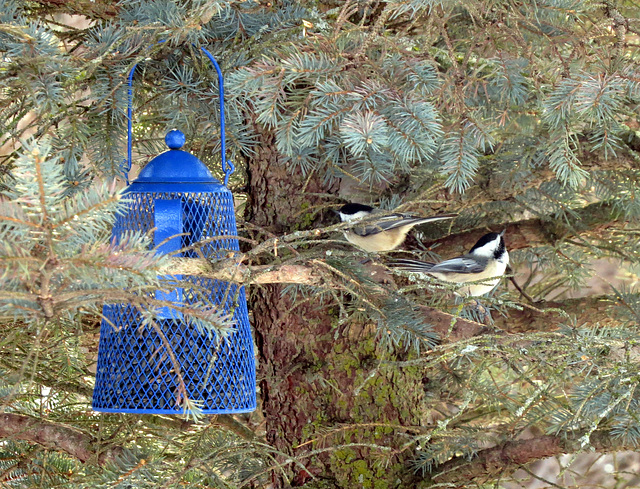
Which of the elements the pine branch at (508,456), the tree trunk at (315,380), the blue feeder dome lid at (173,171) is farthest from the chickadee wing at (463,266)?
the blue feeder dome lid at (173,171)

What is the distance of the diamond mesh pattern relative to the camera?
182cm

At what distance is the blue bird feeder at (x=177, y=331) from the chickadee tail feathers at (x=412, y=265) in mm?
578

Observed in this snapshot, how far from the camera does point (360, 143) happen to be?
Answer: 67.4 inches

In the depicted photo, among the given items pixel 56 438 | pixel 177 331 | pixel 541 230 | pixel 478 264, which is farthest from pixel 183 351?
pixel 541 230

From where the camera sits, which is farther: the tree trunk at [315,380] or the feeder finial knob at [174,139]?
the tree trunk at [315,380]

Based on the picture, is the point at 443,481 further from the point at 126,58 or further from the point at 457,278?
the point at 126,58

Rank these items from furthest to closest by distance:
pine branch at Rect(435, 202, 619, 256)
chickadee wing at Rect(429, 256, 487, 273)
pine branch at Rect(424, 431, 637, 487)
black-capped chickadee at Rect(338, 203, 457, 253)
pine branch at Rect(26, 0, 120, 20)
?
pine branch at Rect(435, 202, 619, 256) < chickadee wing at Rect(429, 256, 487, 273) < black-capped chickadee at Rect(338, 203, 457, 253) < pine branch at Rect(424, 431, 637, 487) < pine branch at Rect(26, 0, 120, 20)

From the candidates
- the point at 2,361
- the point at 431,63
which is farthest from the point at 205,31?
the point at 2,361

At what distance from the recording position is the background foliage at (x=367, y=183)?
179 centimetres

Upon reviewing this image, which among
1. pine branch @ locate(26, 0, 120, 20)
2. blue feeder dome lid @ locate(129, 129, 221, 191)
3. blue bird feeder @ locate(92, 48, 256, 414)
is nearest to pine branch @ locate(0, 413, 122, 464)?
blue bird feeder @ locate(92, 48, 256, 414)

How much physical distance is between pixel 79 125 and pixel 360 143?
74 cm

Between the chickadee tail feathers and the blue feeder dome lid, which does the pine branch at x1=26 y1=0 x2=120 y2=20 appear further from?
the chickadee tail feathers

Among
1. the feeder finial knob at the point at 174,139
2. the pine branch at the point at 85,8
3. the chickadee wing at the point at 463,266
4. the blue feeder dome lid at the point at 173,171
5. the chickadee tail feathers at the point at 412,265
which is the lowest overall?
the chickadee wing at the point at 463,266

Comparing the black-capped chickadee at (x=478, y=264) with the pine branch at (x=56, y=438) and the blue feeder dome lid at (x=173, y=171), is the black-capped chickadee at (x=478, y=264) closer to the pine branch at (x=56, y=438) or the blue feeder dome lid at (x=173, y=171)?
the blue feeder dome lid at (x=173, y=171)
